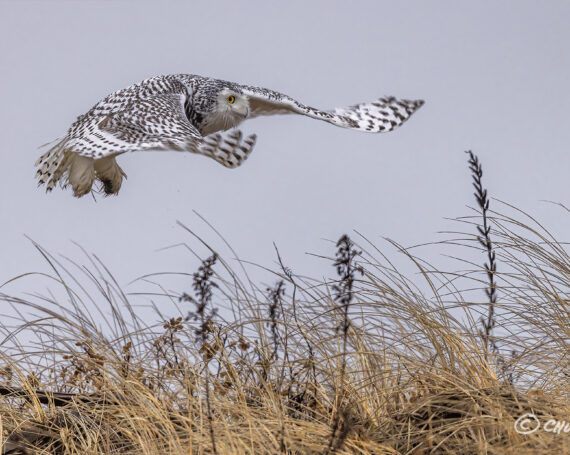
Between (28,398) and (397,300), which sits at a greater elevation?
(397,300)

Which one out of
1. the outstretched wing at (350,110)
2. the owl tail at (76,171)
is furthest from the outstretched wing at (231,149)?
the outstretched wing at (350,110)

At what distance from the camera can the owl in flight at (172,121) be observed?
350 cm

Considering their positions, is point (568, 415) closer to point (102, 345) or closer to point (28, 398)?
point (102, 345)

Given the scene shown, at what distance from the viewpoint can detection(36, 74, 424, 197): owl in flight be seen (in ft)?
11.5

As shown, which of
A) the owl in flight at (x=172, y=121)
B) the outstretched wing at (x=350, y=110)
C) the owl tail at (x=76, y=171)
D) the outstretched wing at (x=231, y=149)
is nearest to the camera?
the outstretched wing at (x=231, y=149)

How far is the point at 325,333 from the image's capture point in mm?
3150

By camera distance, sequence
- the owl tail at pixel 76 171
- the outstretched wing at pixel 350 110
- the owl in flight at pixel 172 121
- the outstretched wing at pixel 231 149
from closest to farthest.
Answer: the outstretched wing at pixel 231 149, the owl in flight at pixel 172 121, the owl tail at pixel 76 171, the outstretched wing at pixel 350 110

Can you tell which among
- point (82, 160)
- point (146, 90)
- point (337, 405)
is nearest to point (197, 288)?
point (337, 405)

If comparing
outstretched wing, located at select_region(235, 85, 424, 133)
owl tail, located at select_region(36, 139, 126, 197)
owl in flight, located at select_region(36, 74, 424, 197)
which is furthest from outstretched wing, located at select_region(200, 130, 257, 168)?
outstretched wing, located at select_region(235, 85, 424, 133)

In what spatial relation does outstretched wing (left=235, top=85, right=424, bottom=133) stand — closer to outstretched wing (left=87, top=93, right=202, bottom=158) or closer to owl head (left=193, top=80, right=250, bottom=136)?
owl head (left=193, top=80, right=250, bottom=136)

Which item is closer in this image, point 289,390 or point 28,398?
point 289,390

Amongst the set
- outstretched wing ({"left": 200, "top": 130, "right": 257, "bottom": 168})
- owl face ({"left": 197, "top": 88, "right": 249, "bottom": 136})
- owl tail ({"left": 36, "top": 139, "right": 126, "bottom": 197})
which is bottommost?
outstretched wing ({"left": 200, "top": 130, "right": 257, "bottom": 168})

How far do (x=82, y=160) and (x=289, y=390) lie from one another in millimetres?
2049

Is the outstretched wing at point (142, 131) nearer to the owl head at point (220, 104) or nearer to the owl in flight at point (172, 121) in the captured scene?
the owl in flight at point (172, 121)
